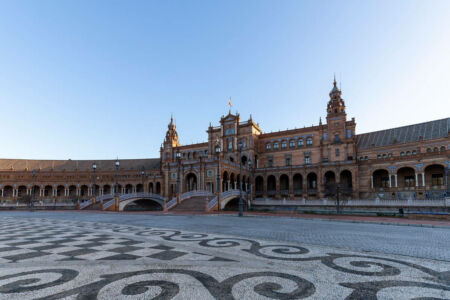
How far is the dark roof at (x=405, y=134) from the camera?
4606 cm

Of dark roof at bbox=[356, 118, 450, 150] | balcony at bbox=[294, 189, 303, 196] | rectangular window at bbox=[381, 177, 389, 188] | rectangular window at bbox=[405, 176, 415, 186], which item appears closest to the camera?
rectangular window at bbox=[405, 176, 415, 186]

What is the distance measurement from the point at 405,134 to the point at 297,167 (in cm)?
2213

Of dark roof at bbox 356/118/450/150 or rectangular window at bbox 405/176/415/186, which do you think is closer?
Answer: rectangular window at bbox 405/176/415/186

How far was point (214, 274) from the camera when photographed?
15.8 ft

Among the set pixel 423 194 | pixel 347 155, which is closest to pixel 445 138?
pixel 423 194

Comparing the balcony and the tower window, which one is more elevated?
the tower window

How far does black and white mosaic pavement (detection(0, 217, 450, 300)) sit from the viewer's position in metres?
3.85

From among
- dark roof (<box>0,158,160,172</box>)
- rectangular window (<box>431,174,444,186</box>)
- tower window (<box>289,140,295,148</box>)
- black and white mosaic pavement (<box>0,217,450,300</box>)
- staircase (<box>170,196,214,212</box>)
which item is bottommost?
staircase (<box>170,196,214,212</box>)

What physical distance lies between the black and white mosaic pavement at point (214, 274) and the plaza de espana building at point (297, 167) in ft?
89.1

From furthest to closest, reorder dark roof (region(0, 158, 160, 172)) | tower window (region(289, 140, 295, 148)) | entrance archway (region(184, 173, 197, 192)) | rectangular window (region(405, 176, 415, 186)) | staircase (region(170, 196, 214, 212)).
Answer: dark roof (region(0, 158, 160, 172)) → tower window (region(289, 140, 295, 148)) → entrance archway (region(184, 173, 197, 192)) → rectangular window (region(405, 176, 415, 186)) → staircase (region(170, 196, 214, 212))

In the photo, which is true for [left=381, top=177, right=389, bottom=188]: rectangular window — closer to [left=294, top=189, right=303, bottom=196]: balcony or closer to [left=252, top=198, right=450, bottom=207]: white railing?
[left=294, top=189, right=303, bottom=196]: balcony

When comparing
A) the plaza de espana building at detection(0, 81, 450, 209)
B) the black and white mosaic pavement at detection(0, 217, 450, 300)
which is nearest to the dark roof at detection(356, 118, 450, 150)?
the plaza de espana building at detection(0, 81, 450, 209)

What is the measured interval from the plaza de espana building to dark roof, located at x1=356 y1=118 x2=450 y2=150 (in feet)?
0.50

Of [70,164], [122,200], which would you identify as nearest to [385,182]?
[122,200]
